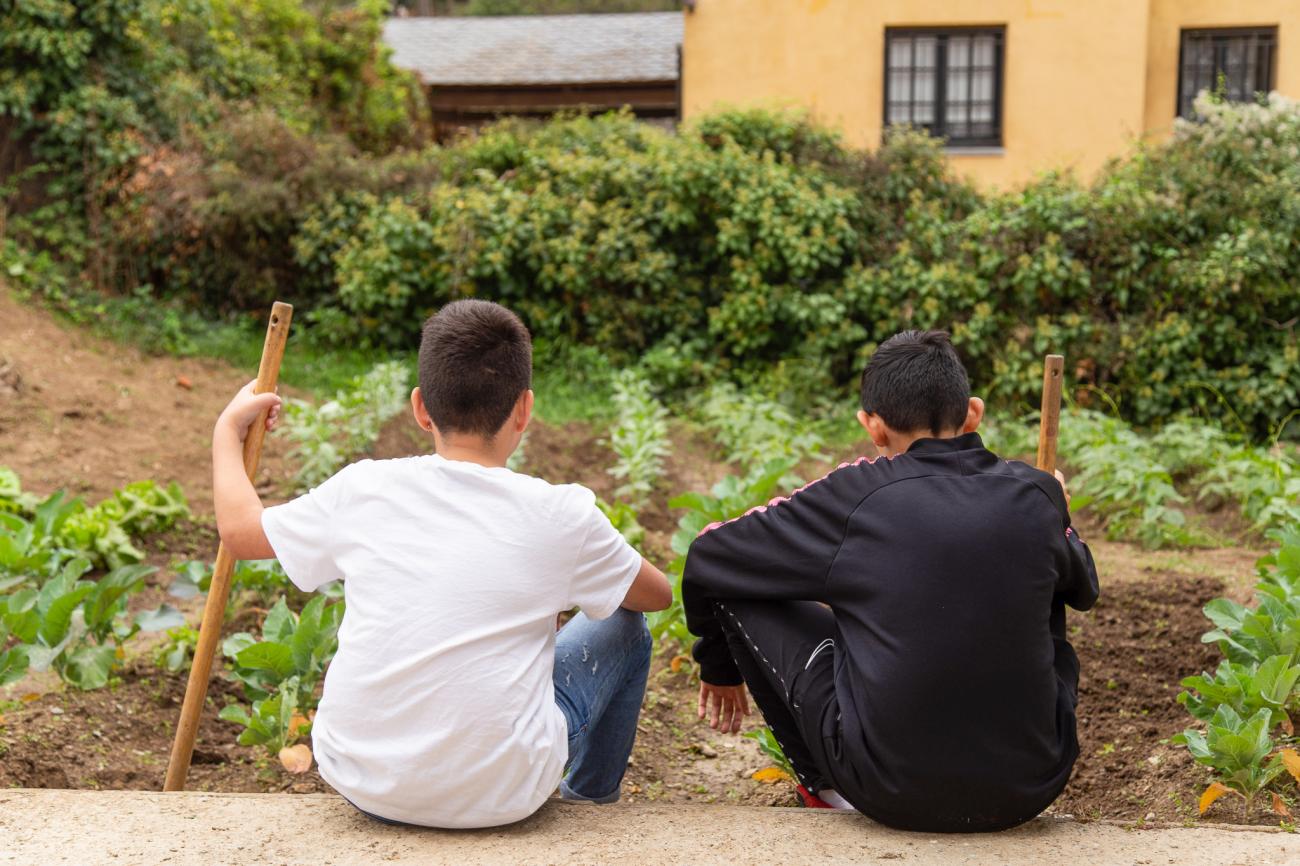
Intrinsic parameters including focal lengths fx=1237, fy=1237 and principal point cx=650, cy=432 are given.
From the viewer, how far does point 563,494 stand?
8.13ft

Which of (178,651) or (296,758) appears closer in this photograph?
(296,758)

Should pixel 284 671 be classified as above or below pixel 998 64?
below

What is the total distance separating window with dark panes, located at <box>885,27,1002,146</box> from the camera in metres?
14.5

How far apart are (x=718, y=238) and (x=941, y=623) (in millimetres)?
7233

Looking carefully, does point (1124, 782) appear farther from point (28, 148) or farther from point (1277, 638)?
point (28, 148)

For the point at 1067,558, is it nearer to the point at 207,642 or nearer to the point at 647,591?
the point at 647,591

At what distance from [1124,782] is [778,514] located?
57.1 inches

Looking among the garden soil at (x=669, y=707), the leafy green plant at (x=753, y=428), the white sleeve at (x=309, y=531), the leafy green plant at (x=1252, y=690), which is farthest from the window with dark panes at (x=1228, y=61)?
the white sleeve at (x=309, y=531)

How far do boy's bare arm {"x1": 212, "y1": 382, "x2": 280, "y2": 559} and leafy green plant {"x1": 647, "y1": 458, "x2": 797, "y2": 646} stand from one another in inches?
63.3

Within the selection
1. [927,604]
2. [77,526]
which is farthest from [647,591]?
[77,526]

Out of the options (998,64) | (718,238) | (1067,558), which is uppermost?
(998,64)

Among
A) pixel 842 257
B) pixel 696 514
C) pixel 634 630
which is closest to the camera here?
pixel 634 630

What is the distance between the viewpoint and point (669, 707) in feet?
13.7

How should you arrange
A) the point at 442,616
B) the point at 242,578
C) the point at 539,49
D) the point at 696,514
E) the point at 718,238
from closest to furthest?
the point at 442,616 < the point at 242,578 < the point at 696,514 < the point at 718,238 < the point at 539,49
